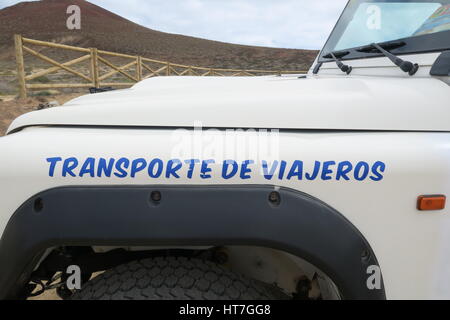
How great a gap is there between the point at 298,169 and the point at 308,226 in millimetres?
150

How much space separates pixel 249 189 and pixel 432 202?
1.54ft

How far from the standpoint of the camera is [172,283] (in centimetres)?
94

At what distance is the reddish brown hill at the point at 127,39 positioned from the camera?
32.3 metres

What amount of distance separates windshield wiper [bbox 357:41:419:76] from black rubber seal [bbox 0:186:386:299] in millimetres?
653

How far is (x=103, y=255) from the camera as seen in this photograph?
3.61ft

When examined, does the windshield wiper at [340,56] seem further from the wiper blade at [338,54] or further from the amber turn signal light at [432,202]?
the amber turn signal light at [432,202]

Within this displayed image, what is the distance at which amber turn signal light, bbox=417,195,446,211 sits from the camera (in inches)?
33.7

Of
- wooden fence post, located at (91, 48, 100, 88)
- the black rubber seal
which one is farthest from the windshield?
wooden fence post, located at (91, 48, 100, 88)

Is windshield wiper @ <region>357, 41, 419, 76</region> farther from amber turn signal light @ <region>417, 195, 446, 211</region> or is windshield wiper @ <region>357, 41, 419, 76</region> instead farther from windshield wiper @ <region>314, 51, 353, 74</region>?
amber turn signal light @ <region>417, 195, 446, 211</region>

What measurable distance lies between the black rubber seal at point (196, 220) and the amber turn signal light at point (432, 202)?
17 cm

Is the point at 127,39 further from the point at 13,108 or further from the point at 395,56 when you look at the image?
the point at 395,56

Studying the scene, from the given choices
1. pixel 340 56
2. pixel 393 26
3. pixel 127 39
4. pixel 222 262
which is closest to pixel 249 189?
pixel 222 262
